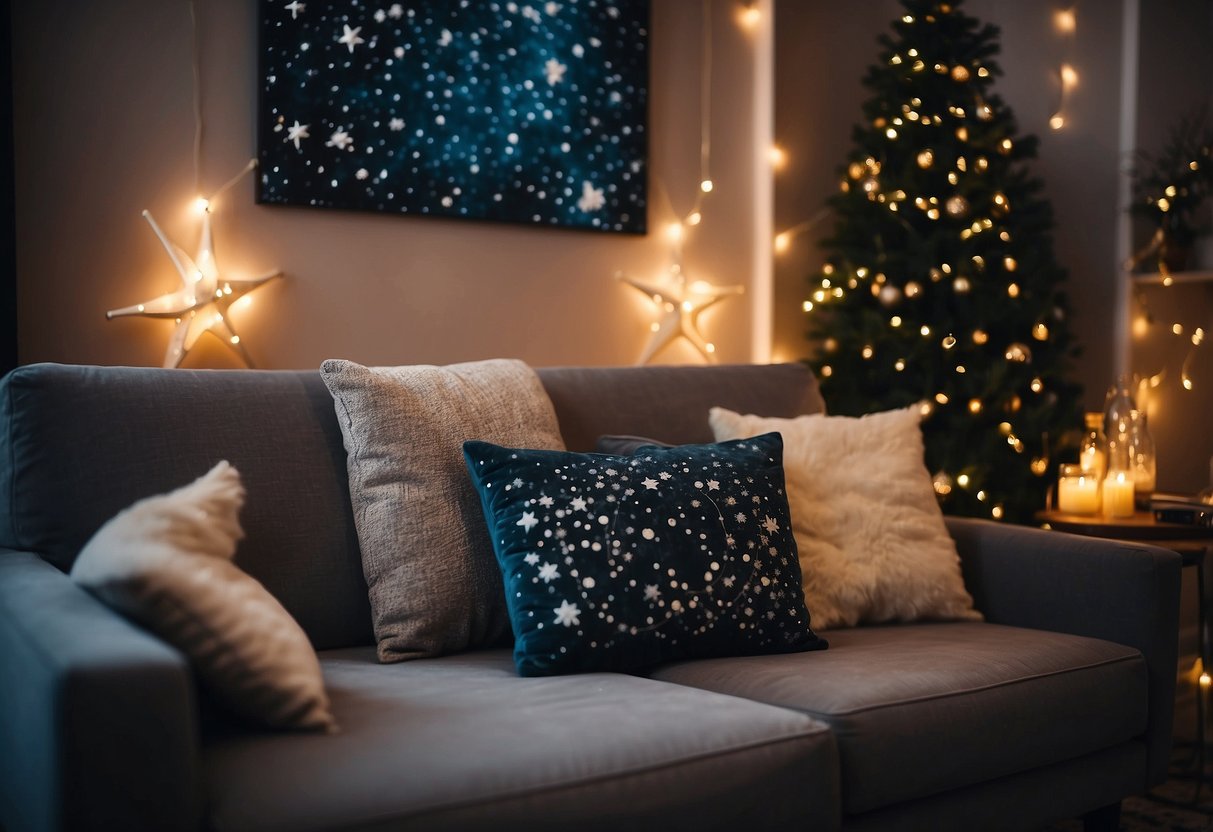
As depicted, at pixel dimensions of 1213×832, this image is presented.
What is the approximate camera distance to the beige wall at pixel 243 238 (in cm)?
246

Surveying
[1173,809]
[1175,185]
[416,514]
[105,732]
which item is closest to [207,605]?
[105,732]

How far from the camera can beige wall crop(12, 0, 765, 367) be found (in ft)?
8.06

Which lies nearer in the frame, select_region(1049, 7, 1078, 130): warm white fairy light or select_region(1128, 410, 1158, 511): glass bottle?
select_region(1128, 410, 1158, 511): glass bottle

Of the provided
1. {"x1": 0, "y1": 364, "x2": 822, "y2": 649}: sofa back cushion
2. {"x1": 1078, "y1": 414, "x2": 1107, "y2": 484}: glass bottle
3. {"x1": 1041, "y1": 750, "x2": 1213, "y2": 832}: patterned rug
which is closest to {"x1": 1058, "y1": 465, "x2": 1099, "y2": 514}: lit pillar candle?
{"x1": 1078, "y1": 414, "x2": 1107, "y2": 484}: glass bottle

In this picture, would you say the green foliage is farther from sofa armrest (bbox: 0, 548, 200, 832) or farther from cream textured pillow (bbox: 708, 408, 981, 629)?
sofa armrest (bbox: 0, 548, 200, 832)

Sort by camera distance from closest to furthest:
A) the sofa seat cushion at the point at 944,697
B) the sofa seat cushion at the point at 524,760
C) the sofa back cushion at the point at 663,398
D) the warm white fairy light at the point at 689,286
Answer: the sofa seat cushion at the point at 524,760 → the sofa seat cushion at the point at 944,697 → the sofa back cushion at the point at 663,398 → the warm white fairy light at the point at 689,286

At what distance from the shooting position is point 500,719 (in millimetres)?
1394

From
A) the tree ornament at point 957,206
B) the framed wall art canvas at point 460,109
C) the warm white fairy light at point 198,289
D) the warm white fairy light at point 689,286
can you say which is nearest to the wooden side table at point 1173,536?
the tree ornament at point 957,206

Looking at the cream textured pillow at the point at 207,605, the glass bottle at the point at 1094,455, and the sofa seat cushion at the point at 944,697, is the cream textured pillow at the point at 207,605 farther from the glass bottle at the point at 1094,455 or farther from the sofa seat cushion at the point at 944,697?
the glass bottle at the point at 1094,455

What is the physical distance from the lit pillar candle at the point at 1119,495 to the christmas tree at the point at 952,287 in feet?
1.18

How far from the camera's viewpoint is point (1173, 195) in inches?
154

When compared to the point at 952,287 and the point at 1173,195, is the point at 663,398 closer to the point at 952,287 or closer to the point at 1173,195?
the point at 952,287

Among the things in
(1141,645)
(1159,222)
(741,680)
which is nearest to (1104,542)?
(1141,645)

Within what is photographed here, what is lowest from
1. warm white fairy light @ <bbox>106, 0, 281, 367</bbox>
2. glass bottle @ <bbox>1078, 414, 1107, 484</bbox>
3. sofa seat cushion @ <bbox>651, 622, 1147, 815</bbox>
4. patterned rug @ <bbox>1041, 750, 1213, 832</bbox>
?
patterned rug @ <bbox>1041, 750, 1213, 832</bbox>
